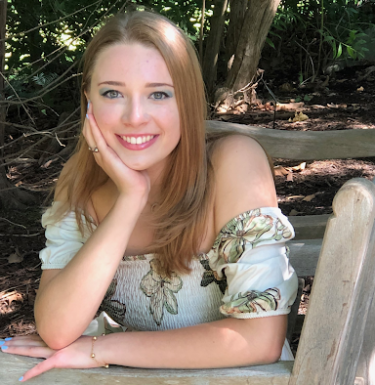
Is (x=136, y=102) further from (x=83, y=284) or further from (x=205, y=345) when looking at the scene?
(x=205, y=345)

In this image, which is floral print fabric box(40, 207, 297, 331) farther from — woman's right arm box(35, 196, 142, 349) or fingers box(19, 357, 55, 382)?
fingers box(19, 357, 55, 382)

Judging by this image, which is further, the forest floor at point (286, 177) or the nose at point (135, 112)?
the forest floor at point (286, 177)

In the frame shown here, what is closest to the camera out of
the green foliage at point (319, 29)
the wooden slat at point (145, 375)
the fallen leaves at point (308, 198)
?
the wooden slat at point (145, 375)

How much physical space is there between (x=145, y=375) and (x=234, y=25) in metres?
4.24

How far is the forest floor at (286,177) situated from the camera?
3119 millimetres

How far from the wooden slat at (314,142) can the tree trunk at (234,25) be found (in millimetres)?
2724

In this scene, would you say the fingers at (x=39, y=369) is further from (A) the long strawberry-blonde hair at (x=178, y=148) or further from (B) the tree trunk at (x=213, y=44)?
(B) the tree trunk at (x=213, y=44)

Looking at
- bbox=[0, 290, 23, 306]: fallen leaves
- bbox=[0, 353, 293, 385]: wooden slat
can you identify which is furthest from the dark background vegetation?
bbox=[0, 353, 293, 385]: wooden slat

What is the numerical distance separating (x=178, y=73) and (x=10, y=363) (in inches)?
35.0

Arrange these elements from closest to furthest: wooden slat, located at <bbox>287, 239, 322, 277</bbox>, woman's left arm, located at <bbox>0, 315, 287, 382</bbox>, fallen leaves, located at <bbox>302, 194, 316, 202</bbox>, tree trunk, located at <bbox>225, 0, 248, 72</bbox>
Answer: woman's left arm, located at <bbox>0, 315, 287, 382</bbox> → wooden slat, located at <bbox>287, 239, 322, 277</bbox> → fallen leaves, located at <bbox>302, 194, 316, 202</bbox> → tree trunk, located at <bbox>225, 0, 248, 72</bbox>

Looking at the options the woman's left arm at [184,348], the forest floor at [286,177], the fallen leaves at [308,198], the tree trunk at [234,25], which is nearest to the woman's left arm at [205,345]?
the woman's left arm at [184,348]

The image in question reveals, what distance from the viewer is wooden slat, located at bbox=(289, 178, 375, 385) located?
1.04 metres

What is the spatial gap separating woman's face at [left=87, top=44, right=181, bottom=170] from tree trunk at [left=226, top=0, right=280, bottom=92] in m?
3.05

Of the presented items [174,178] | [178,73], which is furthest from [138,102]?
[174,178]
